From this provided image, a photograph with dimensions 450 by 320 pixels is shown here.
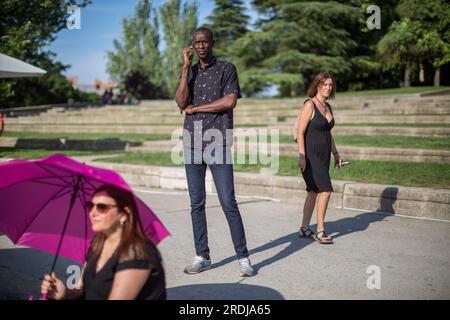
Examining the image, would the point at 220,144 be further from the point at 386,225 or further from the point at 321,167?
the point at 386,225

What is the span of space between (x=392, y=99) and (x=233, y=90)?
18.2 metres

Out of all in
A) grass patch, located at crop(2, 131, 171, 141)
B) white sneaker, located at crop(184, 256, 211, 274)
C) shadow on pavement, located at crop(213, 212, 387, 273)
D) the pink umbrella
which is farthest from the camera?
grass patch, located at crop(2, 131, 171, 141)

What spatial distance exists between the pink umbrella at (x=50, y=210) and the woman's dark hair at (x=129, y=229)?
0.12 m

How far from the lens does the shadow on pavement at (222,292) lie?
156 inches

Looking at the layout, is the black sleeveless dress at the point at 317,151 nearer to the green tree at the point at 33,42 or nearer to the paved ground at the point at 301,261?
the paved ground at the point at 301,261

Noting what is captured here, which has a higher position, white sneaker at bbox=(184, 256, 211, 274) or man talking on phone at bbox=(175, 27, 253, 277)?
man talking on phone at bbox=(175, 27, 253, 277)

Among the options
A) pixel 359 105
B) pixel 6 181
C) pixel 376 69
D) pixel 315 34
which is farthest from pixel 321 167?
pixel 376 69

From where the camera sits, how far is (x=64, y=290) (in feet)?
9.43

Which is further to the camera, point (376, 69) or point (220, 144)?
point (376, 69)

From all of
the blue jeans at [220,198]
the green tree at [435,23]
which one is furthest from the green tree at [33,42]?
the blue jeans at [220,198]

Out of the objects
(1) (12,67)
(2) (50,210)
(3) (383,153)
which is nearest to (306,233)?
(2) (50,210)

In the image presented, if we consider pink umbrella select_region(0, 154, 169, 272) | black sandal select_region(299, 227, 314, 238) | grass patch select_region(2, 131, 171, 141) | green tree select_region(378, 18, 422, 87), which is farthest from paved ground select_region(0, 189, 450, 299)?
green tree select_region(378, 18, 422, 87)

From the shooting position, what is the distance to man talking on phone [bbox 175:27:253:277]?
4.48 meters

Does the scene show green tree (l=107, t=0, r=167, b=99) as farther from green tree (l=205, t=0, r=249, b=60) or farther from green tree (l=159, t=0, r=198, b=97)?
green tree (l=205, t=0, r=249, b=60)
